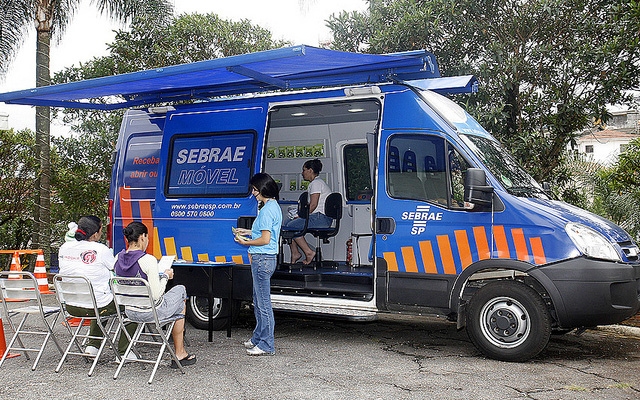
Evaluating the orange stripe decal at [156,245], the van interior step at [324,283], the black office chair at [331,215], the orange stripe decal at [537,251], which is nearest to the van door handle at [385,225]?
the van interior step at [324,283]

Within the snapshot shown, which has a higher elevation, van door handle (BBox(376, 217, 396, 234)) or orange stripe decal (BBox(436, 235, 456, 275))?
van door handle (BBox(376, 217, 396, 234))

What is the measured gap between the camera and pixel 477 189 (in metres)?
6.45

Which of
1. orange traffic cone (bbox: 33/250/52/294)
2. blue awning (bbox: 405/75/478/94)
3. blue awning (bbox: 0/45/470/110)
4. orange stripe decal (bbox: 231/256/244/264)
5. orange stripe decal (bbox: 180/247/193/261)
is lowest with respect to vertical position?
orange traffic cone (bbox: 33/250/52/294)

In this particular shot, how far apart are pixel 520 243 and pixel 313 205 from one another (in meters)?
3.40

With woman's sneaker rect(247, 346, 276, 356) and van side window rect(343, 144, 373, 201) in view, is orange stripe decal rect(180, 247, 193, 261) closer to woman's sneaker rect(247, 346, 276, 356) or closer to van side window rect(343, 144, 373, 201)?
woman's sneaker rect(247, 346, 276, 356)

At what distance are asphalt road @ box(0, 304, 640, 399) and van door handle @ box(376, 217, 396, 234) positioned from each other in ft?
3.82

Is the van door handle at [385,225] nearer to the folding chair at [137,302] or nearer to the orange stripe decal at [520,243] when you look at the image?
the orange stripe decal at [520,243]

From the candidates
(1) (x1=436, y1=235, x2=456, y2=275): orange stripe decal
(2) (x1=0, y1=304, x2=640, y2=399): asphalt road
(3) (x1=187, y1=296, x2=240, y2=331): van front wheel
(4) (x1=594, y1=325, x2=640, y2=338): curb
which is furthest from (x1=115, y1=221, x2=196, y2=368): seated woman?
(4) (x1=594, y1=325, x2=640, y2=338): curb

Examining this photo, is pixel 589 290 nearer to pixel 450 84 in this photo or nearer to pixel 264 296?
pixel 450 84

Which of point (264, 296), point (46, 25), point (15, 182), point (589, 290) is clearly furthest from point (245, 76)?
point (15, 182)

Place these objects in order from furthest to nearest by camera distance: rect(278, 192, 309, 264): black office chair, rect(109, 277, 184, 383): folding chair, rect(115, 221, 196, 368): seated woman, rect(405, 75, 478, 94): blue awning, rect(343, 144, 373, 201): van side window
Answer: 1. rect(343, 144, 373, 201): van side window
2. rect(278, 192, 309, 264): black office chair
3. rect(405, 75, 478, 94): blue awning
4. rect(115, 221, 196, 368): seated woman
5. rect(109, 277, 184, 383): folding chair

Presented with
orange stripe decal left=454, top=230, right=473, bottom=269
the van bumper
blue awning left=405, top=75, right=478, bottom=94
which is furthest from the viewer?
blue awning left=405, top=75, right=478, bottom=94

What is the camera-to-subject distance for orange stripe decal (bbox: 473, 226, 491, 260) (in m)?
6.56

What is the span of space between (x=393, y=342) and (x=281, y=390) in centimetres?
227
